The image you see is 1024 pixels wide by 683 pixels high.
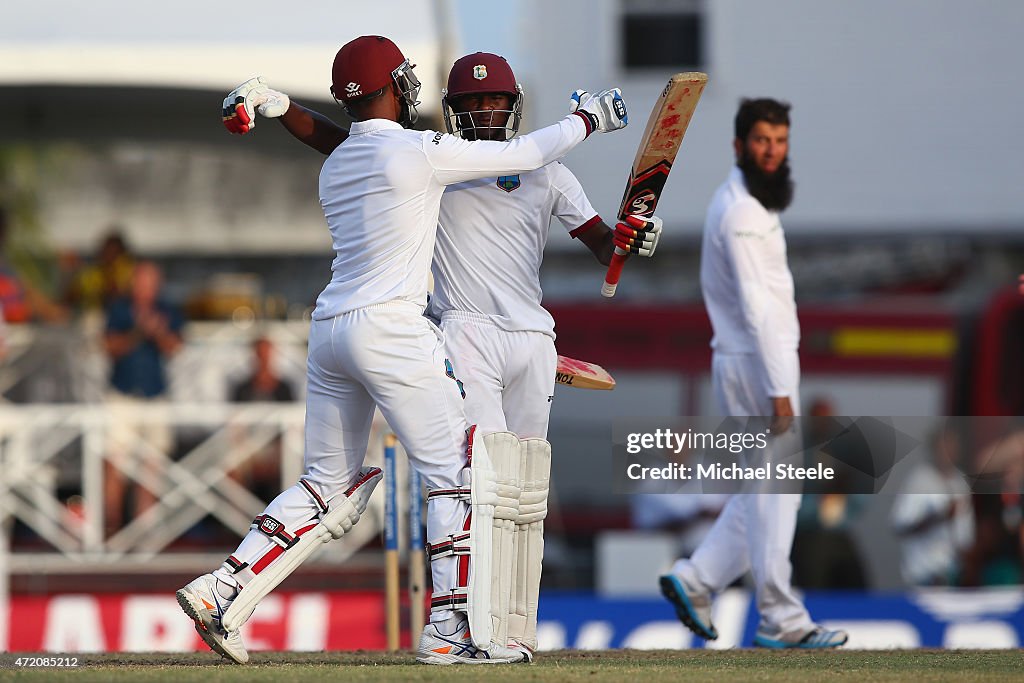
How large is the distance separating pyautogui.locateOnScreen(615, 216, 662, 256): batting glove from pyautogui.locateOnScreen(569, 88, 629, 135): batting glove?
1.12 ft

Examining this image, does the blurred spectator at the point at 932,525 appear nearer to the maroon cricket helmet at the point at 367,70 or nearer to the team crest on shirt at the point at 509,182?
the team crest on shirt at the point at 509,182

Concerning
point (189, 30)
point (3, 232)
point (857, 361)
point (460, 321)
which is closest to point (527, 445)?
point (460, 321)

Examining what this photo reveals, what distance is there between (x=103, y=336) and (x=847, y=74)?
6.79 m

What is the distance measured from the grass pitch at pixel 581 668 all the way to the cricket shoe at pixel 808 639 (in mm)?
171

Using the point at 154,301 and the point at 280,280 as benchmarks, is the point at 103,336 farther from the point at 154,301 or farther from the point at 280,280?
the point at 280,280

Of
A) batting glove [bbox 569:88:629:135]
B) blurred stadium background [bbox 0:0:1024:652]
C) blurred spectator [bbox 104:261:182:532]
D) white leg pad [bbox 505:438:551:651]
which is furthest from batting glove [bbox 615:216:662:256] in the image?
blurred spectator [bbox 104:261:182:532]

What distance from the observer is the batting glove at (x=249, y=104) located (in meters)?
5.75

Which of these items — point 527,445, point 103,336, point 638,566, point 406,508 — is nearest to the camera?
point 527,445

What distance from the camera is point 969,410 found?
13773mm

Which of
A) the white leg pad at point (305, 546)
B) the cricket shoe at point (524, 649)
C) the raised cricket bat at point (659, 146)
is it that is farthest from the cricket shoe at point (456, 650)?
the raised cricket bat at point (659, 146)

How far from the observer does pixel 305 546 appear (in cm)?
576

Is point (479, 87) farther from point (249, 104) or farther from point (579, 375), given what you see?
point (579, 375)

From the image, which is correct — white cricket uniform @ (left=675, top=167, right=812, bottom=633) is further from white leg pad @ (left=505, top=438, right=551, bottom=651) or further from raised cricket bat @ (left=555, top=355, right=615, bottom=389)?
white leg pad @ (left=505, top=438, right=551, bottom=651)

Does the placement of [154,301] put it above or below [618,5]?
below
